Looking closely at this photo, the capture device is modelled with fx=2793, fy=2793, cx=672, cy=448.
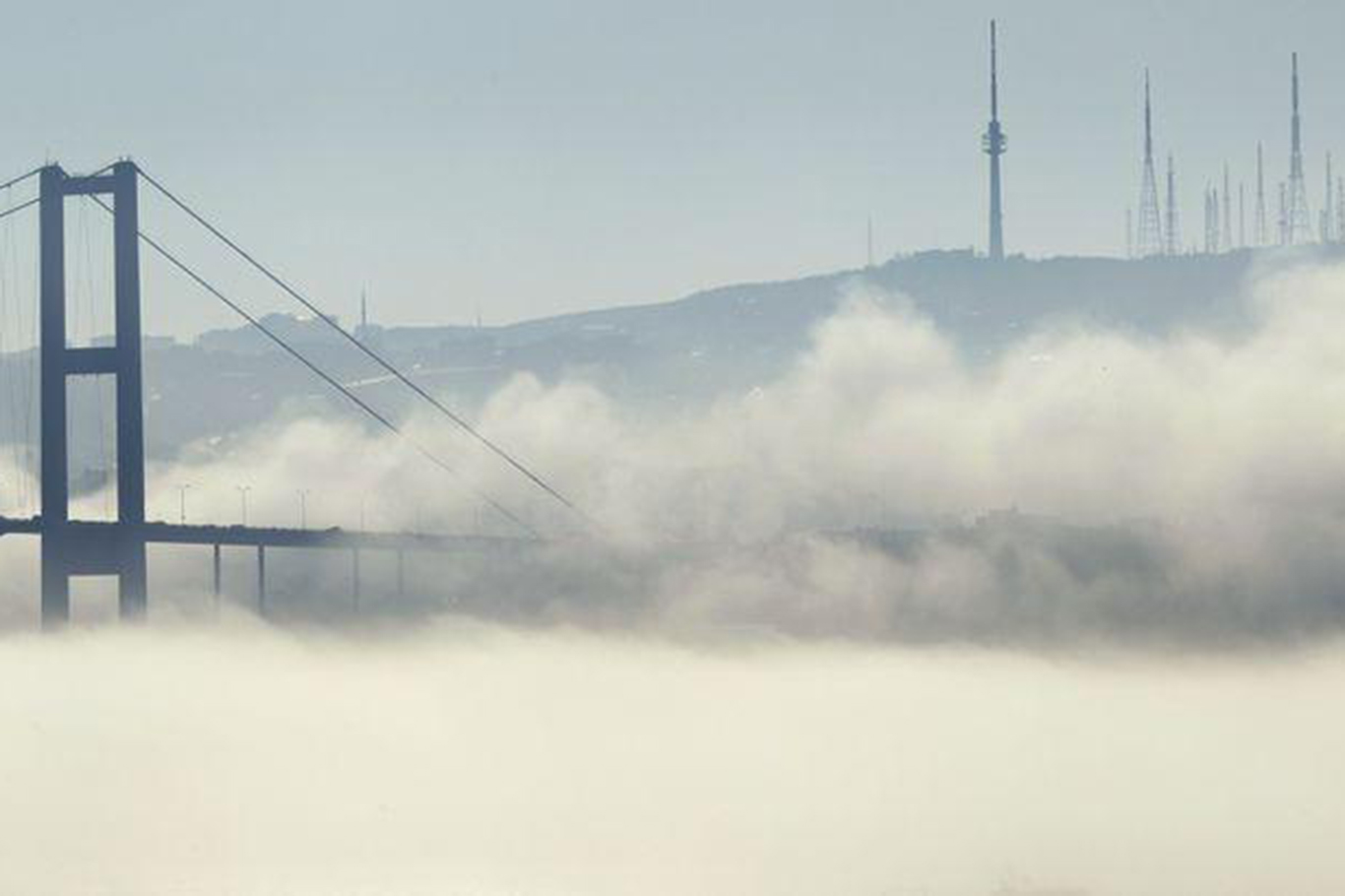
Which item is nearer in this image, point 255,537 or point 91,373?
point 91,373

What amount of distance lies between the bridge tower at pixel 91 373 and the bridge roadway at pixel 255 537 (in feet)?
0.56

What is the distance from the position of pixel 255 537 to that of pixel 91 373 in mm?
17586

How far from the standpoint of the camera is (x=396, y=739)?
19325 cm

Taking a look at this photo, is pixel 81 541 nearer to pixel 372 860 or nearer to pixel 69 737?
pixel 372 860

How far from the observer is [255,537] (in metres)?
164

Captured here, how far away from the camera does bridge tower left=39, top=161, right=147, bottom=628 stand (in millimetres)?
148125

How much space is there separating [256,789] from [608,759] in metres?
23.5

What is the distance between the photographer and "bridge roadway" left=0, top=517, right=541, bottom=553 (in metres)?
152

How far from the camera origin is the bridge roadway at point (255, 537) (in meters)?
152

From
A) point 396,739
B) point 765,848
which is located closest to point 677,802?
point 765,848

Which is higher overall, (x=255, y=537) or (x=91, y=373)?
(x=91, y=373)

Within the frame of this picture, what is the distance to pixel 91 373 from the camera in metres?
151

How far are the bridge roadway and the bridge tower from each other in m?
0.17

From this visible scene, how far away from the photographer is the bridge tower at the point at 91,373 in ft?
486
